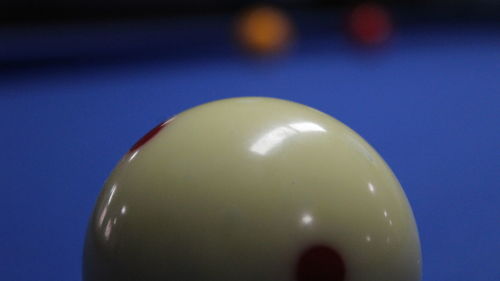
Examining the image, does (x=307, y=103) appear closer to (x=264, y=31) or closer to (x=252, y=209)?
(x=264, y=31)

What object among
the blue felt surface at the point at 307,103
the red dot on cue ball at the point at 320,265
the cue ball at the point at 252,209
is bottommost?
the red dot on cue ball at the point at 320,265

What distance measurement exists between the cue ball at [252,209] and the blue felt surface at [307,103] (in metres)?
0.46

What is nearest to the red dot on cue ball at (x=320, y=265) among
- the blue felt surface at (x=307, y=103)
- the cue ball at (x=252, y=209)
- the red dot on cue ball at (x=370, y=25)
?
the cue ball at (x=252, y=209)

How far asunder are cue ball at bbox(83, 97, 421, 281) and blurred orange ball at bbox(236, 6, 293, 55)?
2.52 meters

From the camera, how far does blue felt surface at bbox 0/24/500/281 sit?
1.50 metres

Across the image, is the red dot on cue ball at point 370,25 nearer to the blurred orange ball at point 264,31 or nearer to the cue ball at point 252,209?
the blurred orange ball at point 264,31

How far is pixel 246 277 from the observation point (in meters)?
0.82

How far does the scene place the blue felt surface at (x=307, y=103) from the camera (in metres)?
1.50

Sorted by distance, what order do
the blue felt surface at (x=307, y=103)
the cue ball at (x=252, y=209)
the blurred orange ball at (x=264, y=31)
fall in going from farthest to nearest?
1. the blurred orange ball at (x=264, y=31)
2. the blue felt surface at (x=307, y=103)
3. the cue ball at (x=252, y=209)

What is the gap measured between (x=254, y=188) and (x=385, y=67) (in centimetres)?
245

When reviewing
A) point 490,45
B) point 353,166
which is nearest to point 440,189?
point 353,166

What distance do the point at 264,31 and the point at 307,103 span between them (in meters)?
1.36

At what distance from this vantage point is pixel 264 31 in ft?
12.4

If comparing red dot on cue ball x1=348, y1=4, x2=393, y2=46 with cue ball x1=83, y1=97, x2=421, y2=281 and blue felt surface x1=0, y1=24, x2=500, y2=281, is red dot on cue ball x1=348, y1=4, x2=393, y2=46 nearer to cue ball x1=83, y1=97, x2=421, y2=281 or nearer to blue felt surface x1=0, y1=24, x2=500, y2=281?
blue felt surface x1=0, y1=24, x2=500, y2=281
